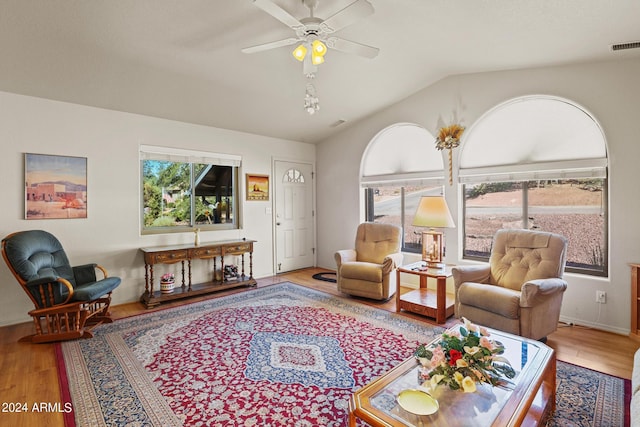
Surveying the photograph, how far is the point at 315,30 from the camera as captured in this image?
91.7 inches

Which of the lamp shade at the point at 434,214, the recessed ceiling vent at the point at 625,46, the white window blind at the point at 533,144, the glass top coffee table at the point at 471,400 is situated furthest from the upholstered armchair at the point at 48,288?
the recessed ceiling vent at the point at 625,46

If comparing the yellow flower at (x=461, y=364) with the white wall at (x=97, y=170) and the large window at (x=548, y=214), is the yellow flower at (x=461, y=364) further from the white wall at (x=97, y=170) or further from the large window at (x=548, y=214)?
Answer: the white wall at (x=97, y=170)

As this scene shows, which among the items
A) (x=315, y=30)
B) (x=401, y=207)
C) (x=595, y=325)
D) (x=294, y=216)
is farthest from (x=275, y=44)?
(x=595, y=325)

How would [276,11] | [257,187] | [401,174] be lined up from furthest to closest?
1. [257,187]
2. [401,174]
3. [276,11]

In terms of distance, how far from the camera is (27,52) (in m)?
2.80

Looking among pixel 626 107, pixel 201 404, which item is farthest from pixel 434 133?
pixel 201 404

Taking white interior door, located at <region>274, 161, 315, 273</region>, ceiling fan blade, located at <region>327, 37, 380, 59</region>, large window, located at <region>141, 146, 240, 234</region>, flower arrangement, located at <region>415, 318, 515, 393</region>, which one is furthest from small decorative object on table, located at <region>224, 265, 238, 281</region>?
flower arrangement, located at <region>415, 318, 515, 393</region>

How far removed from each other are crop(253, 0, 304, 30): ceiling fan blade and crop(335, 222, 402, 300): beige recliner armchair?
2.80 m

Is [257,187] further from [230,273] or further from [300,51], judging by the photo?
[300,51]

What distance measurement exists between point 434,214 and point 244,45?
2.72 meters

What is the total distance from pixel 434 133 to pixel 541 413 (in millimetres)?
3528

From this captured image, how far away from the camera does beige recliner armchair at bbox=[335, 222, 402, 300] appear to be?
398 cm

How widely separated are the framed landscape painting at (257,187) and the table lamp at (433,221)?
2.67m

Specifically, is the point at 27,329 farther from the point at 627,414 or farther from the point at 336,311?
the point at 627,414
